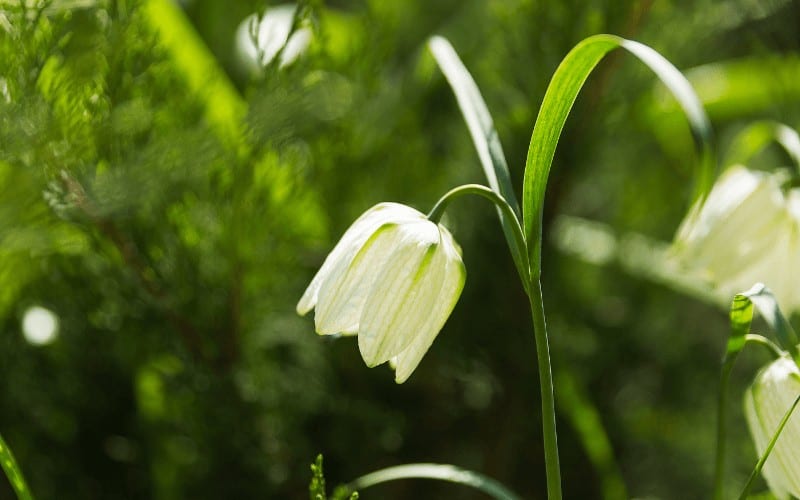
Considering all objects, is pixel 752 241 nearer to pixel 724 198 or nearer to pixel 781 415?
pixel 724 198

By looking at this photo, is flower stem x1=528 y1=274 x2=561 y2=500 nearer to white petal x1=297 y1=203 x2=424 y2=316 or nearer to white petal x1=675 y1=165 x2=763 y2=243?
white petal x1=297 y1=203 x2=424 y2=316

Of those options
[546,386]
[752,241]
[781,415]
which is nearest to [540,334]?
[546,386]

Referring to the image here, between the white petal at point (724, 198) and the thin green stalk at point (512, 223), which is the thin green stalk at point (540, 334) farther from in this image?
the white petal at point (724, 198)

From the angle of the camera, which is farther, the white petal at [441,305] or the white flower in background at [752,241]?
the white flower in background at [752,241]

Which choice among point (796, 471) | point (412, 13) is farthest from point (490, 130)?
point (412, 13)

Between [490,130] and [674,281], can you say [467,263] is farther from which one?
[490,130]

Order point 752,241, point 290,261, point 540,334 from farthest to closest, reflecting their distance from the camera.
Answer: point 290,261 → point 752,241 → point 540,334

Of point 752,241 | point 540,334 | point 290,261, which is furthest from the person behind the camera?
point 290,261

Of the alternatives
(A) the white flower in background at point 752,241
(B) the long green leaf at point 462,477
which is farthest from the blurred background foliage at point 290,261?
(B) the long green leaf at point 462,477
